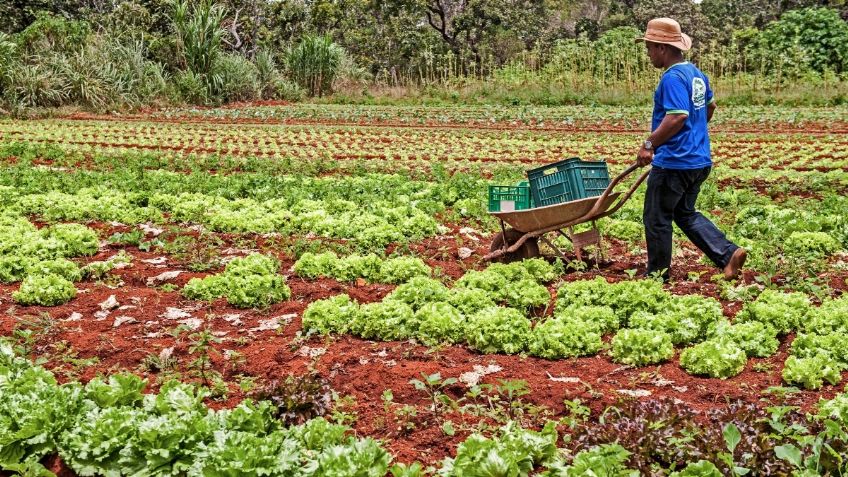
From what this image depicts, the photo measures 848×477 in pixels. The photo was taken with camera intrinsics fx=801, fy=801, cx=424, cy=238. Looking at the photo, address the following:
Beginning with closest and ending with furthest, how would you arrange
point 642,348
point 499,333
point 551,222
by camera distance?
point 642,348, point 499,333, point 551,222

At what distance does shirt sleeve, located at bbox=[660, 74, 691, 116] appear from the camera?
6570 mm

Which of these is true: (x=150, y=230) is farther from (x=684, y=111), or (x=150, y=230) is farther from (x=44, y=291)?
(x=684, y=111)

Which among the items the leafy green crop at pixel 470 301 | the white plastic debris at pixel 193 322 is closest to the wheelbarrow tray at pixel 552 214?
the leafy green crop at pixel 470 301

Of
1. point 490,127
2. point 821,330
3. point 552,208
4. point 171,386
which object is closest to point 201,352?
point 171,386

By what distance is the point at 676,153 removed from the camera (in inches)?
268

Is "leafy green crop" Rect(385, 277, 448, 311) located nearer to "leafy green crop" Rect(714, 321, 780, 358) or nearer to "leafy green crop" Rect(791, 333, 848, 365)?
"leafy green crop" Rect(714, 321, 780, 358)

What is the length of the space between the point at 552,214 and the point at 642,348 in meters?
2.12

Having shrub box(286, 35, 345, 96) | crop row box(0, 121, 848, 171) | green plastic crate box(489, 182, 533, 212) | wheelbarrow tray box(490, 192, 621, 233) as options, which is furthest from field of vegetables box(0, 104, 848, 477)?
shrub box(286, 35, 345, 96)

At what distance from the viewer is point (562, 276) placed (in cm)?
767

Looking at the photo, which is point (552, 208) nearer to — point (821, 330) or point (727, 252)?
point (727, 252)

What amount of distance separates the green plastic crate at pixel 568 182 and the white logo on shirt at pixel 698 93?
106 cm

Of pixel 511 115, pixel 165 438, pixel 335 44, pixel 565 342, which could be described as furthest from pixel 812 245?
pixel 335 44

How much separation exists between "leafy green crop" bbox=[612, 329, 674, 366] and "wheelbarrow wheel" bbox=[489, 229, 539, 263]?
239 cm

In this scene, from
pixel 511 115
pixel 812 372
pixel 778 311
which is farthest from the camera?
pixel 511 115
